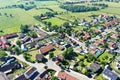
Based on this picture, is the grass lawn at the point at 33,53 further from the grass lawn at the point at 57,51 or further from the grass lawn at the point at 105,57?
the grass lawn at the point at 105,57

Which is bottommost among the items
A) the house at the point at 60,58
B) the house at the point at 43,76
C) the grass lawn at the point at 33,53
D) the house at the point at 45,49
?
the house at the point at 43,76

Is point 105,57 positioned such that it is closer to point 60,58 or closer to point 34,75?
point 60,58

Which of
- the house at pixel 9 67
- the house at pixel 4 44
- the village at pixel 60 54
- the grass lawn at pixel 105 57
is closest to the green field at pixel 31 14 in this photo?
the village at pixel 60 54

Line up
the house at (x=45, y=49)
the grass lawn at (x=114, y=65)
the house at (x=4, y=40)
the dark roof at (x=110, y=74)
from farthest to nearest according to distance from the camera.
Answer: the house at (x=4, y=40) → the house at (x=45, y=49) → the grass lawn at (x=114, y=65) → the dark roof at (x=110, y=74)

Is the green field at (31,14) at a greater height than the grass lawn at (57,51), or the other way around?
the green field at (31,14)

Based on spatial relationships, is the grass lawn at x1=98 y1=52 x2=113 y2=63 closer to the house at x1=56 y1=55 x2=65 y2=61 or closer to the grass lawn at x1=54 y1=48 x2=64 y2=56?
the house at x1=56 y1=55 x2=65 y2=61

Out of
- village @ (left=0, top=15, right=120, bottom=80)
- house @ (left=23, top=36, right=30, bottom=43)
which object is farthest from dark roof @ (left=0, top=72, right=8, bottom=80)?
house @ (left=23, top=36, right=30, bottom=43)

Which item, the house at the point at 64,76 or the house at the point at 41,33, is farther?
the house at the point at 41,33

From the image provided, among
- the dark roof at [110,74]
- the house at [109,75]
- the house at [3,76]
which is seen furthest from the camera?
the house at [109,75]

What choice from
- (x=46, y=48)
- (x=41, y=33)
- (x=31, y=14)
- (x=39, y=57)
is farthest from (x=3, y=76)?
(x=31, y=14)
